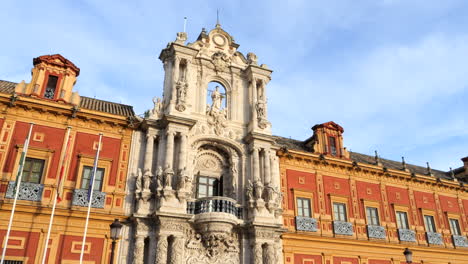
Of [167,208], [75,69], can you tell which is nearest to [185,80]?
[75,69]

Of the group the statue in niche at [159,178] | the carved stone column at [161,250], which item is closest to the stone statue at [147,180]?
the statue in niche at [159,178]

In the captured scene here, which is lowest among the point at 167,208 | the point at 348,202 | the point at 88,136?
the point at 167,208

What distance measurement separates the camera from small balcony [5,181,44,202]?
18116 mm

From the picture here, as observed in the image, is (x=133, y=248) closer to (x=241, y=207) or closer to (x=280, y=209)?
(x=241, y=207)

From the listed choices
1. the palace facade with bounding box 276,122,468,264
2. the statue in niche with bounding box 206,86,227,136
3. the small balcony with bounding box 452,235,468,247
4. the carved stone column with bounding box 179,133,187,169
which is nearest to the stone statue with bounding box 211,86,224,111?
the statue in niche with bounding box 206,86,227,136

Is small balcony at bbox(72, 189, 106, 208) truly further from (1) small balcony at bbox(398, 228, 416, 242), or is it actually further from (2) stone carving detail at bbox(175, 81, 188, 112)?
(1) small balcony at bbox(398, 228, 416, 242)

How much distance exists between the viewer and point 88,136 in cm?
2088

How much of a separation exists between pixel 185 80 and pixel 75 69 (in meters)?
6.41

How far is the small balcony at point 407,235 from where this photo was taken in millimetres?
26719

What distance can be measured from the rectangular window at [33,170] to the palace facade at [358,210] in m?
13.6

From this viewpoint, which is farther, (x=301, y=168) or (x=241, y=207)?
(x=301, y=168)

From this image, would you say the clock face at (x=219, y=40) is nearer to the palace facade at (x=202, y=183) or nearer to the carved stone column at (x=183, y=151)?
the palace facade at (x=202, y=183)

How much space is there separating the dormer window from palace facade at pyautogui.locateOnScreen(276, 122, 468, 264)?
13.9m

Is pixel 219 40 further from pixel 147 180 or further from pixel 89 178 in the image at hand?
pixel 89 178
